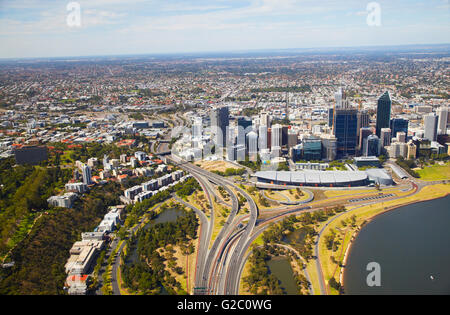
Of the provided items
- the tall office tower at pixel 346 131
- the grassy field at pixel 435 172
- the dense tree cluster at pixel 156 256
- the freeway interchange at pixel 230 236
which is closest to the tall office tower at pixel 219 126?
the freeway interchange at pixel 230 236

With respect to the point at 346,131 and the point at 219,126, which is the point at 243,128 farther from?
the point at 346,131

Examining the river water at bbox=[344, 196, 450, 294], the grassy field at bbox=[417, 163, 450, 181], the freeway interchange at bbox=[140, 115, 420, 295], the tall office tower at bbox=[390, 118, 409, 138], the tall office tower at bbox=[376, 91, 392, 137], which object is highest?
the tall office tower at bbox=[376, 91, 392, 137]

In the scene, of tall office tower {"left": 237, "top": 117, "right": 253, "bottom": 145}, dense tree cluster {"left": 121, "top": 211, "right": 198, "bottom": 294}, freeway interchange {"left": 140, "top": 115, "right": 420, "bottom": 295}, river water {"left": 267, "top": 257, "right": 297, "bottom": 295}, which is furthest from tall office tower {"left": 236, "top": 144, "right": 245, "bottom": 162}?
river water {"left": 267, "top": 257, "right": 297, "bottom": 295}

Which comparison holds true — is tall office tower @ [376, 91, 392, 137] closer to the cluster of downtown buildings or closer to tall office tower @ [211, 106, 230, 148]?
the cluster of downtown buildings

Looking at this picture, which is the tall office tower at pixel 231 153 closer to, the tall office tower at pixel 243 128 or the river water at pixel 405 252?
the tall office tower at pixel 243 128

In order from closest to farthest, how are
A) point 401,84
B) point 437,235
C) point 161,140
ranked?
point 437,235, point 161,140, point 401,84

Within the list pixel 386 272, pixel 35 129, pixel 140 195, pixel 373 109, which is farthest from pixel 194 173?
pixel 373 109

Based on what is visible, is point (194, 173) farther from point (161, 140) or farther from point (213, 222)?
point (161, 140)
